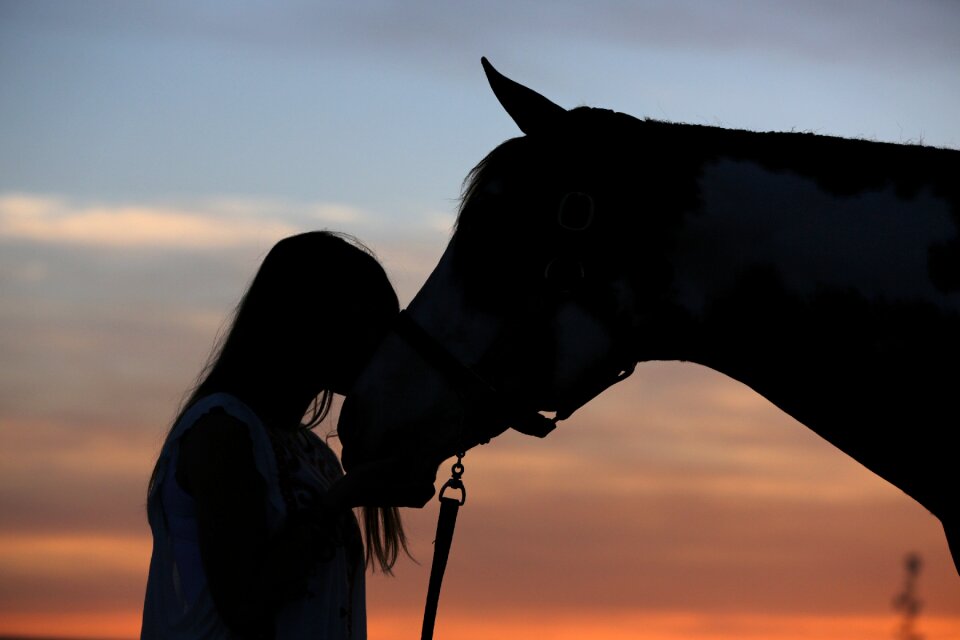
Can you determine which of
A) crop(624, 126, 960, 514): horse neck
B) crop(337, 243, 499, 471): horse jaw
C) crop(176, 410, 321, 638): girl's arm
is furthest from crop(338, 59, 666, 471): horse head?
crop(176, 410, 321, 638): girl's arm

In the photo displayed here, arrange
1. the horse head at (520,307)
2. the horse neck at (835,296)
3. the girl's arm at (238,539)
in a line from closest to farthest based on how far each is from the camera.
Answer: the horse neck at (835,296)
the horse head at (520,307)
the girl's arm at (238,539)

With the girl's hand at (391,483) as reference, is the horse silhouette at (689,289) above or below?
above

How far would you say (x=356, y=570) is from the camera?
392 cm

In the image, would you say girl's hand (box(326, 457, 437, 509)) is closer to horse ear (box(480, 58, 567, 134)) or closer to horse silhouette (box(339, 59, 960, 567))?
horse silhouette (box(339, 59, 960, 567))

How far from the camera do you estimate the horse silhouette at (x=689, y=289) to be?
3.06 metres

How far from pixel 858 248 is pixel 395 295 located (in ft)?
4.46

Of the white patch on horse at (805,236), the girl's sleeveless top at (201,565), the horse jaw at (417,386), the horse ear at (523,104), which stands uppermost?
the horse ear at (523,104)

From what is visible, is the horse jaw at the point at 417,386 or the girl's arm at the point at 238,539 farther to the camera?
the girl's arm at the point at 238,539

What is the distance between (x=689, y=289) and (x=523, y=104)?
25.0 inches

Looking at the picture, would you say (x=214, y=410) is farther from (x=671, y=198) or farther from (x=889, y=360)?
(x=889, y=360)

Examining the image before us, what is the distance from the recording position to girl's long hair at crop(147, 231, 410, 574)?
3.73m

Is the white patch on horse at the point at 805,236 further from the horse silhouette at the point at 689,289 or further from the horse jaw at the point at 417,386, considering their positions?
the horse jaw at the point at 417,386

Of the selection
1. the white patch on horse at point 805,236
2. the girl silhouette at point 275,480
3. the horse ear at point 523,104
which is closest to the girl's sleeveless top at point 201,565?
the girl silhouette at point 275,480

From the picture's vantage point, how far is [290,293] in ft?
12.3
